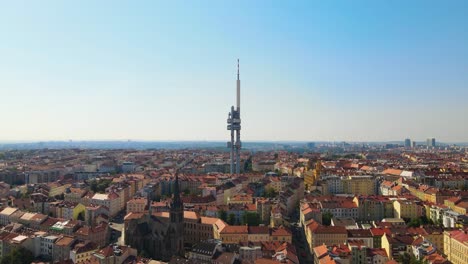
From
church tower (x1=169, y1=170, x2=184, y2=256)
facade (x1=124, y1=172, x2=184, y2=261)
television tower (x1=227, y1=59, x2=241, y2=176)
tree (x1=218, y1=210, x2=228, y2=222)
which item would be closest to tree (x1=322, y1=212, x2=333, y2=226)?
tree (x1=218, y1=210, x2=228, y2=222)

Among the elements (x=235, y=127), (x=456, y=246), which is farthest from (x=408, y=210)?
(x=235, y=127)

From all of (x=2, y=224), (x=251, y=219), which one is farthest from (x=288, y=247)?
(x=2, y=224)

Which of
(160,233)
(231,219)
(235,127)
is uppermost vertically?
(235,127)

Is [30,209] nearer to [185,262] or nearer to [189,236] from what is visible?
[189,236]

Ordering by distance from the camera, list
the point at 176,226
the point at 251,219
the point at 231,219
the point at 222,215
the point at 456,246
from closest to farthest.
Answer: the point at 176,226 → the point at 456,246 → the point at 251,219 → the point at 231,219 → the point at 222,215

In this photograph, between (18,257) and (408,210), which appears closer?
(18,257)

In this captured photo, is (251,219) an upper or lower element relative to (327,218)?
upper

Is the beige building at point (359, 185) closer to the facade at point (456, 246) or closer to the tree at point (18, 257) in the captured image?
the facade at point (456, 246)

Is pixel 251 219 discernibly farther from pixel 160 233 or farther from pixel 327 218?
pixel 160 233
